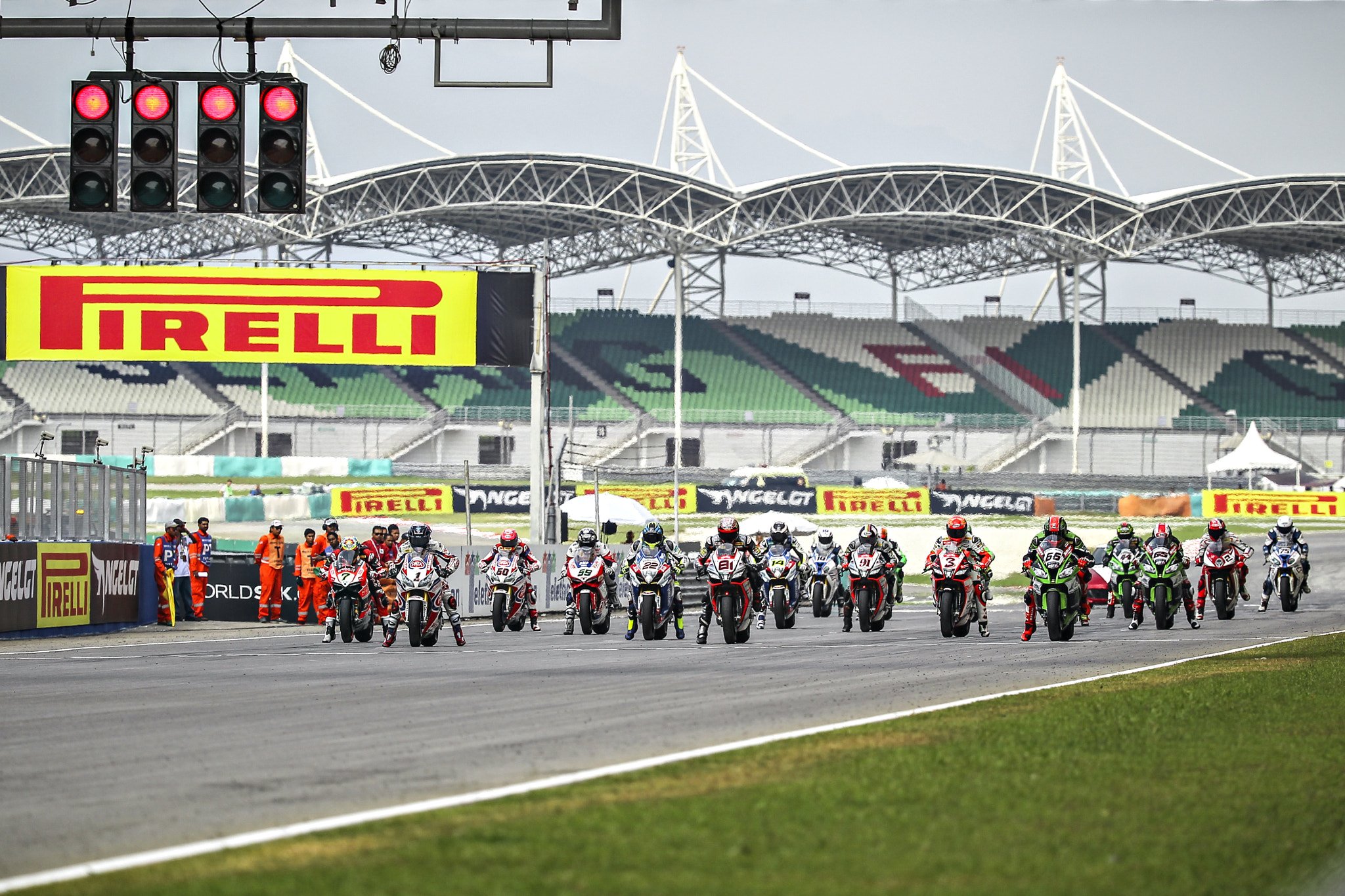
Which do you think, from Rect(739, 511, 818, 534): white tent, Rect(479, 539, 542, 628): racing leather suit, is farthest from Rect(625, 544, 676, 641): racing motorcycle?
Rect(739, 511, 818, 534): white tent

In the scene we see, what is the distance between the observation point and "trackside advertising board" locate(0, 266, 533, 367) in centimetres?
2939

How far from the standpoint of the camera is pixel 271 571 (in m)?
24.9

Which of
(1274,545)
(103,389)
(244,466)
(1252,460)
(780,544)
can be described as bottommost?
(1274,545)

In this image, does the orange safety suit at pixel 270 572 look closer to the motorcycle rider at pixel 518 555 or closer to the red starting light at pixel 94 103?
the motorcycle rider at pixel 518 555

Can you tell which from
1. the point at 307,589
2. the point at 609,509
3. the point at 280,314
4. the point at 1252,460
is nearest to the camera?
the point at 307,589

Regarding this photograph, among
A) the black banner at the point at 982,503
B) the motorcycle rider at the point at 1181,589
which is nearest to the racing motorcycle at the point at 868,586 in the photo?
the motorcycle rider at the point at 1181,589

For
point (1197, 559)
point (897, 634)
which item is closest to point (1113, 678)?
point (897, 634)

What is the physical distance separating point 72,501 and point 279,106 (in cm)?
1123

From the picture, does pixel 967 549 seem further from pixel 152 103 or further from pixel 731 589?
pixel 152 103

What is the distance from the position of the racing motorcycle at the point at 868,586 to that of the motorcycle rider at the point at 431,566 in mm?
5578

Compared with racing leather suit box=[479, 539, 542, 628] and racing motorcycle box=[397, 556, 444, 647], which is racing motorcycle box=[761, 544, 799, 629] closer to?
racing leather suit box=[479, 539, 542, 628]

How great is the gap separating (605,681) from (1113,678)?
443 centimetres

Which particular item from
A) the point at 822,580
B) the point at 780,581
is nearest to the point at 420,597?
the point at 780,581

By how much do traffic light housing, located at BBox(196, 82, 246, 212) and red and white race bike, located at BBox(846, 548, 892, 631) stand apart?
1132 centimetres
